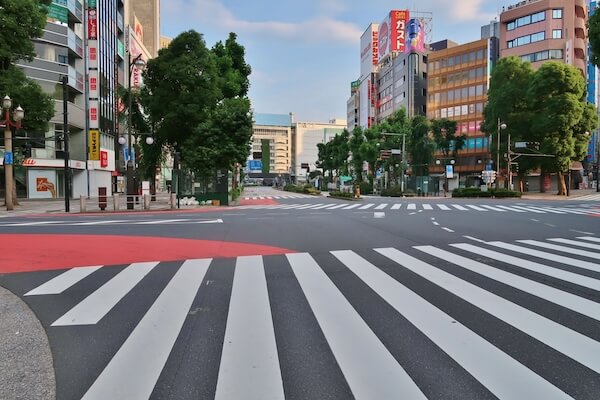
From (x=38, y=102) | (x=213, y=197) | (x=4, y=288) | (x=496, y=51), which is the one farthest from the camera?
(x=496, y=51)

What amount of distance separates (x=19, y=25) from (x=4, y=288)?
2420cm

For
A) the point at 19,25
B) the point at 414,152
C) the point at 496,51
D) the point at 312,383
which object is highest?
the point at 496,51

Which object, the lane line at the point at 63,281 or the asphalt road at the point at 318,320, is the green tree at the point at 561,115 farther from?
the lane line at the point at 63,281

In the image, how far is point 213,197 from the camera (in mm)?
31391

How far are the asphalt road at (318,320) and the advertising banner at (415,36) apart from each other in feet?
267

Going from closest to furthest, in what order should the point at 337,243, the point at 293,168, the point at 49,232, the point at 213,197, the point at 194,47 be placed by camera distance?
the point at 337,243
the point at 49,232
the point at 213,197
the point at 194,47
the point at 293,168

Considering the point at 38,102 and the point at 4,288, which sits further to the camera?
the point at 38,102

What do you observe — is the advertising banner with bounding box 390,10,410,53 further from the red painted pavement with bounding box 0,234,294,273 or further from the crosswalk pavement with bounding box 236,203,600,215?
the red painted pavement with bounding box 0,234,294,273

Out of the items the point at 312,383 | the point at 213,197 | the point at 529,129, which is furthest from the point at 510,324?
the point at 529,129

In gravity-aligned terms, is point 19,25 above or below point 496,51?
below

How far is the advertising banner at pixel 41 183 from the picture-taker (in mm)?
39531

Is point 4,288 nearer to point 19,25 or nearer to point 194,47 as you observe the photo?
point 19,25

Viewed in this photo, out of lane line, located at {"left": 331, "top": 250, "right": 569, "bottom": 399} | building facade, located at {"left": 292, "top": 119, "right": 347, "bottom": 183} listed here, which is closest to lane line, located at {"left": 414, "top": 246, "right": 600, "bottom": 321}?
lane line, located at {"left": 331, "top": 250, "right": 569, "bottom": 399}

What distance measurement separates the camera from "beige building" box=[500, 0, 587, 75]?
65.8 m
